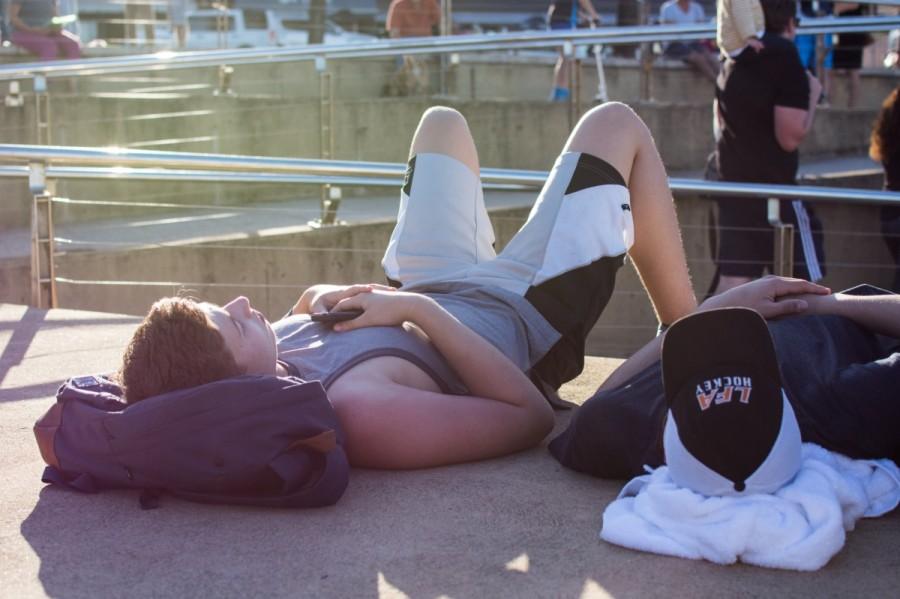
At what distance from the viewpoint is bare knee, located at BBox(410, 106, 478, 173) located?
385 centimetres

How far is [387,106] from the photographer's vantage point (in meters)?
9.35

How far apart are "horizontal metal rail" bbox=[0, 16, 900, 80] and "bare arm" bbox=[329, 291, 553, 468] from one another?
14.7 ft

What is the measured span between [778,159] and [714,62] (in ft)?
22.1

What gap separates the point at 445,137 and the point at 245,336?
4.03ft

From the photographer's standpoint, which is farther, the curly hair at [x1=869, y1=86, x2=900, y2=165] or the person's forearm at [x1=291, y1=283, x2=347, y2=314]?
the curly hair at [x1=869, y1=86, x2=900, y2=165]

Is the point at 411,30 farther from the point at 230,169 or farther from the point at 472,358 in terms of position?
the point at 472,358

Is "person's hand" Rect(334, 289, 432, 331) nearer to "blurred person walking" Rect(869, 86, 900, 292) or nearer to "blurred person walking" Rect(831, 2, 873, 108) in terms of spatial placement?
"blurred person walking" Rect(869, 86, 900, 292)

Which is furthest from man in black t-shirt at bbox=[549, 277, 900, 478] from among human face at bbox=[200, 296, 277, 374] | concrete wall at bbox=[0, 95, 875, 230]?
concrete wall at bbox=[0, 95, 875, 230]

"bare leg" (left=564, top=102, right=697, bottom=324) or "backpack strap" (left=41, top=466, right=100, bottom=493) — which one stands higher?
"bare leg" (left=564, top=102, right=697, bottom=324)

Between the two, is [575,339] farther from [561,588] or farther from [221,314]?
[561,588]

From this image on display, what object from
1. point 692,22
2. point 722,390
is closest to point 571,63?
point 692,22

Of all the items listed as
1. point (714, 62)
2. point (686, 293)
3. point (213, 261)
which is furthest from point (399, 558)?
point (714, 62)

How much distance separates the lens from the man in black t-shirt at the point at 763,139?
5242 mm

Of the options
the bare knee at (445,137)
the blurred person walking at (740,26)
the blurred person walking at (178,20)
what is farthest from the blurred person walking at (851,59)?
the bare knee at (445,137)
